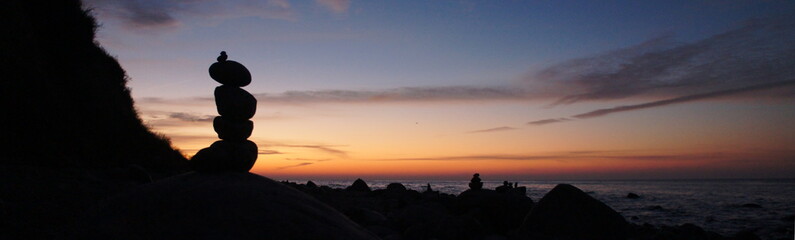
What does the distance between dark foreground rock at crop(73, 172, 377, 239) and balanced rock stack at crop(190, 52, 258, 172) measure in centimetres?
40

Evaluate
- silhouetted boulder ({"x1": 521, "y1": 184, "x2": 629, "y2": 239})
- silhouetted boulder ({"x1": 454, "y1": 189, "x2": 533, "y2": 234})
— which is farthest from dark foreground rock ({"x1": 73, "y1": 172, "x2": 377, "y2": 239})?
silhouetted boulder ({"x1": 454, "y1": 189, "x2": 533, "y2": 234})

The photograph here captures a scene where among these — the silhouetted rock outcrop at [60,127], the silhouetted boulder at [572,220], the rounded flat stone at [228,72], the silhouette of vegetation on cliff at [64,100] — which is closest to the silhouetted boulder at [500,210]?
the silhouetted boulder at [572,220]

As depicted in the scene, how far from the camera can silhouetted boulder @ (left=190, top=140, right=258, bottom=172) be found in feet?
18.4

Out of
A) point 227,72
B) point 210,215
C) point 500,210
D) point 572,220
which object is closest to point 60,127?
point 227,72

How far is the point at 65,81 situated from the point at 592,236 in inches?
737

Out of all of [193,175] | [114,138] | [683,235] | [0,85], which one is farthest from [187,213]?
[114,138]

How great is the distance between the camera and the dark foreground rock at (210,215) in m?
4.24

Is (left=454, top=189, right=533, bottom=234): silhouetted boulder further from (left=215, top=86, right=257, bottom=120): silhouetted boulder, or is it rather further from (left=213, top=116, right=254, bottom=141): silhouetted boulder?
(left=215, top=86, right=257, bottom=120): silhouetted boulder

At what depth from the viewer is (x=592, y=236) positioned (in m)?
9.77

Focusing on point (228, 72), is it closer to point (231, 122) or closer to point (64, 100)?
point (231, 122)

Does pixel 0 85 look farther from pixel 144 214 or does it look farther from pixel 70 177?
pixel 144 214

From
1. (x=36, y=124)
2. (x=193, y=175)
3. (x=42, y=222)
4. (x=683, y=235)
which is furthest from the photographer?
(x=36, y=124)

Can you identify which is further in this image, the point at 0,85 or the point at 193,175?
the point at 0,85

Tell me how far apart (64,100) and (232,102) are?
47.8 ft
